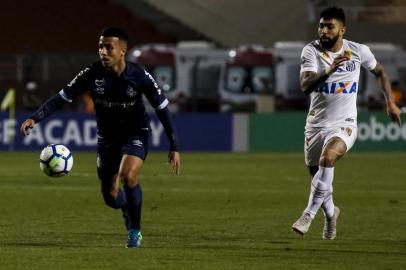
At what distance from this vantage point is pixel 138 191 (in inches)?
469

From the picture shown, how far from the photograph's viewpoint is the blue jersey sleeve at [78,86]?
12.0m

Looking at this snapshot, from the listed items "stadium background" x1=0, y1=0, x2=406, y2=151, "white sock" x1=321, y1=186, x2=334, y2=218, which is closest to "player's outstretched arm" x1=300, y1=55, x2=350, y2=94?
"white sock" x1=321, y1=186, x2=334, y2=218

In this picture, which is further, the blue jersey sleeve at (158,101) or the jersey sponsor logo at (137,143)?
the jersey sponsor logo at (137,143)

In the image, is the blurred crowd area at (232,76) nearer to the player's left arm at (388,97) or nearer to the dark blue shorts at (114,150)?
the player's left arm at (388,97)

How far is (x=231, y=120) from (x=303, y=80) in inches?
815

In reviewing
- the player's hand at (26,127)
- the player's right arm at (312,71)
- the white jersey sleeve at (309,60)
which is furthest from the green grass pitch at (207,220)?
the white jersey sleeve at (309,60)

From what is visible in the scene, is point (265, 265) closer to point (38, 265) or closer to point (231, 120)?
point (38, 265)

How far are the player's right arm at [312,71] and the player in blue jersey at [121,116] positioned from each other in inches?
53.0

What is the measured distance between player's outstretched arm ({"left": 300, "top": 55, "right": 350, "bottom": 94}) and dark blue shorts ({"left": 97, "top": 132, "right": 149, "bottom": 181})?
1568 mm

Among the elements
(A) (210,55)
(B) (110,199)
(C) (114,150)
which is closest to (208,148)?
(A) (210,55)

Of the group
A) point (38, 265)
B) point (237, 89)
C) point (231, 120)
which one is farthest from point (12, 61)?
point (38, 265)

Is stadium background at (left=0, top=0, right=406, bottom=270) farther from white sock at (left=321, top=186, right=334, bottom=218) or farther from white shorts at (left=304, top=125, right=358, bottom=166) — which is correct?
white shorts at (left=304, top=125, right=358, bottom=166)

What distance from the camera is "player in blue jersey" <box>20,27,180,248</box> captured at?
38.7 feet

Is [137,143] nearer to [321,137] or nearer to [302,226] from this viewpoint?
[302,226]
